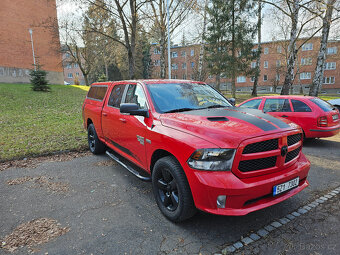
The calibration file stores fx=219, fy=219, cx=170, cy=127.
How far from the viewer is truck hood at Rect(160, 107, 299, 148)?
2.40 m

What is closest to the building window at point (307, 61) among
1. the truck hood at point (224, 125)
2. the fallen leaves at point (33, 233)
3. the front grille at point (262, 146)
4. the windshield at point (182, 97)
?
the windshield at point (182, 97)

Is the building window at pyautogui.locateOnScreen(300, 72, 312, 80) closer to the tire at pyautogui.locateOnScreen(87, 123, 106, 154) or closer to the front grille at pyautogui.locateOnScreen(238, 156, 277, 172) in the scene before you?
the tire at pyautogui.locateOnScreen(87, 123, 106, 154)

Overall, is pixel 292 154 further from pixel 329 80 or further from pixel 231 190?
pixel 329 80

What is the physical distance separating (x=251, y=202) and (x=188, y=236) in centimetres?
86

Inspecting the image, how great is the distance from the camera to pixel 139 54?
153ft

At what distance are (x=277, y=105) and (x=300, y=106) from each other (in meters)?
0.68

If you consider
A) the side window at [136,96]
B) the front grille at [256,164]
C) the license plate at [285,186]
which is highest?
the side window at [136,96]

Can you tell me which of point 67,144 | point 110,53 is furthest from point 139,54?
point 67,144

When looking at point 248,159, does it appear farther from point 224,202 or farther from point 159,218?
point 159,218

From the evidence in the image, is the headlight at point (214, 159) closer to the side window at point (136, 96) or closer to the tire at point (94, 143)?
the side window at point (136, 96)

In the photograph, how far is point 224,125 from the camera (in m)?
2.62

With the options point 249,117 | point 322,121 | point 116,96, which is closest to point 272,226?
point 249,117

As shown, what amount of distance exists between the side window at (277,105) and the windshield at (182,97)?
3.67 m

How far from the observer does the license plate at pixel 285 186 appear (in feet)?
8.20
